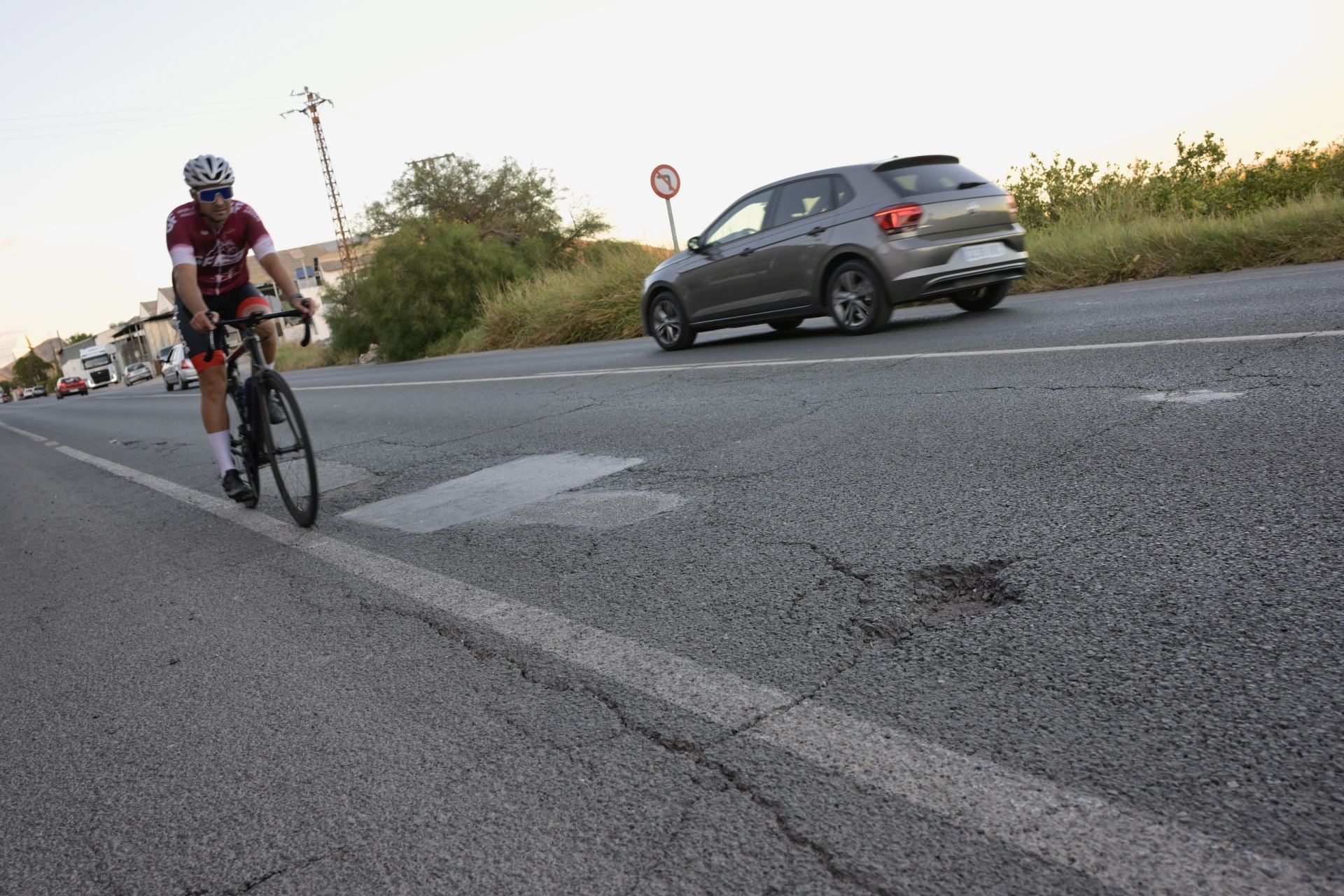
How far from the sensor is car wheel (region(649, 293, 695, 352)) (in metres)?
12.3

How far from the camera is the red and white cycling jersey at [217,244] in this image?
5.48 metres

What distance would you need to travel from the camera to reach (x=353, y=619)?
3.70m

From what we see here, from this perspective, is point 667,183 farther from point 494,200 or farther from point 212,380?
point 494,200

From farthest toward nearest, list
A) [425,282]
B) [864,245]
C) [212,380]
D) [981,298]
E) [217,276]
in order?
1. [425,282]
2. [981,298]
3. [864,245]
4. [212,380]
5. [217,276]

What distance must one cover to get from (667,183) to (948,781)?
728 inches

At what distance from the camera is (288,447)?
18.1ft

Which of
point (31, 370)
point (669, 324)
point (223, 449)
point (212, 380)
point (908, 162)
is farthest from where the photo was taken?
point (31, 370)

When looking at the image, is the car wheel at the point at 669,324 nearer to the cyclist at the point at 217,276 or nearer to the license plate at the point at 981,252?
the license plate at the point at 981,252

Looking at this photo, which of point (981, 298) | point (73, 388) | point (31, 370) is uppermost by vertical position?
point (31, 370)

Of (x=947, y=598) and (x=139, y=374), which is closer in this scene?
(x=947, y=598)

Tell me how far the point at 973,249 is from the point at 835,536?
698cm

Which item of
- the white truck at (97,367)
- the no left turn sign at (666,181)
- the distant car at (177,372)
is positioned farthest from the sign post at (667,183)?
the white truck at (97,367)

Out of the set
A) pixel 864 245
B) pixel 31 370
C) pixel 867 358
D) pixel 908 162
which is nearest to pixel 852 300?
pixel 864 245

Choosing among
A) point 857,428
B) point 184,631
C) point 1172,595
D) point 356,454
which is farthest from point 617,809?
point 356,454
